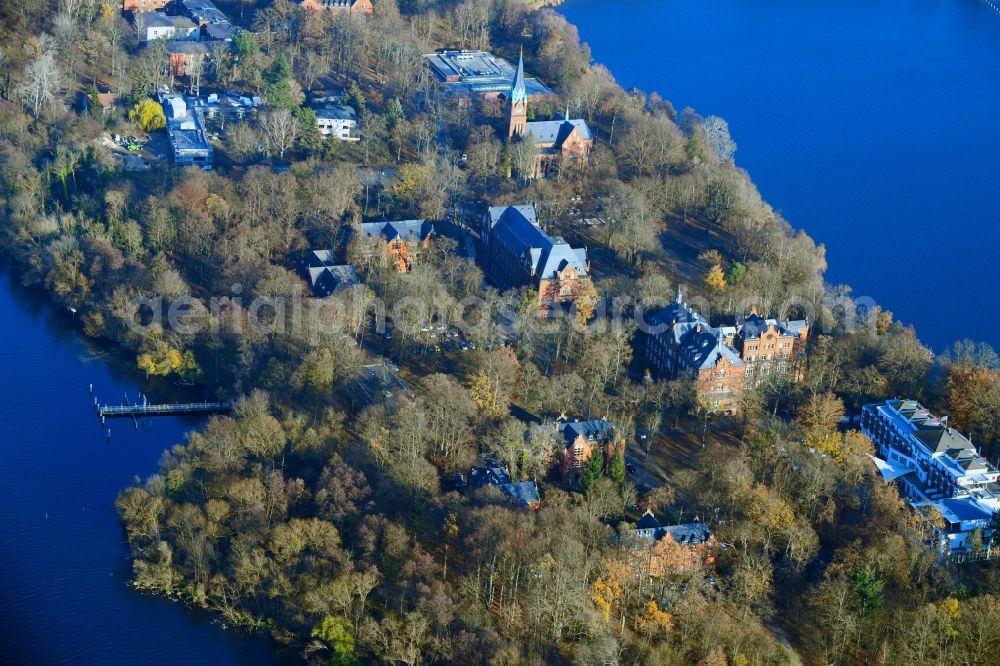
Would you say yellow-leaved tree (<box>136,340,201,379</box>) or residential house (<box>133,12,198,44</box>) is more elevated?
residential house (<box>133,12,198,44</box>)

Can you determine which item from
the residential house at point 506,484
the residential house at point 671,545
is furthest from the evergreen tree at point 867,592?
the residential house at point 506,484

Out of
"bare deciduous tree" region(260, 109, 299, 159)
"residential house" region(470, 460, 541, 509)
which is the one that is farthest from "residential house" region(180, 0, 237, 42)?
"residential house" region(470, 460, 541, 509)

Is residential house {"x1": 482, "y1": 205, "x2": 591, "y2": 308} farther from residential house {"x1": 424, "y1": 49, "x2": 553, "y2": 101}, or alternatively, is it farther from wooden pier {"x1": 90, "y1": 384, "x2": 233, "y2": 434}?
residential house {"x1": 424, "y1": 49, "x2": 553, "y2": 101}

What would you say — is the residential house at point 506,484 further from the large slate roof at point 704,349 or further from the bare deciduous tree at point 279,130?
the bare deciduous tree at point 279,130

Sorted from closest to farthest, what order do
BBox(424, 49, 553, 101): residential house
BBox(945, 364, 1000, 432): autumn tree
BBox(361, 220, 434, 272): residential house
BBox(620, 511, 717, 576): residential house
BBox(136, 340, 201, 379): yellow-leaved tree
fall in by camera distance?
1. BBox(620, 511, 717, 576): residential house
2. BBox(945, 364, 1000, 432): autumn tree
3. BBox(136, 340, 201, 379): yellow-leaved tree
4. BBox(361, 220, 434, 272): residential house
5. BBox(424, 49, 553, 101): residential house

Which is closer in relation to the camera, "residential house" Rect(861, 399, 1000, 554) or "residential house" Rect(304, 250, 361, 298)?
"residential house" Rect(861, 399, 1000, 554)

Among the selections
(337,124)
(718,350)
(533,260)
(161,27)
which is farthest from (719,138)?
(161,27)

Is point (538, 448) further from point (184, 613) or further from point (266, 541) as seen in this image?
point (184, 613)

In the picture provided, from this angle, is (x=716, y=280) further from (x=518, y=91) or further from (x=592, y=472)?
(x=518, y=91)
